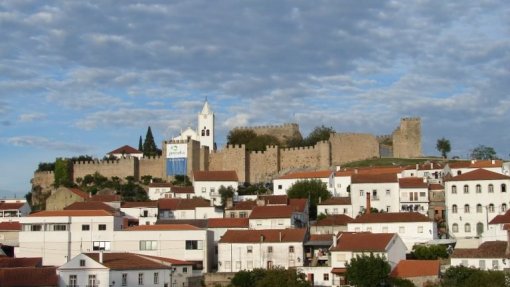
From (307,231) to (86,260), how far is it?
52.1ft

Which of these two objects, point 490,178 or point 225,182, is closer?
point 490,178

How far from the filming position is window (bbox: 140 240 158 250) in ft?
179

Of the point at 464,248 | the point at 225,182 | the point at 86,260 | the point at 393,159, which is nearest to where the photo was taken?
the point at 86,260

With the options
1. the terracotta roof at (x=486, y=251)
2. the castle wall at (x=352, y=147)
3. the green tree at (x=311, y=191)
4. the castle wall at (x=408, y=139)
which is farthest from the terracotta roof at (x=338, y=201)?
the castle wall at (x=408, y=139)

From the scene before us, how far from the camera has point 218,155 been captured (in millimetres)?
90938

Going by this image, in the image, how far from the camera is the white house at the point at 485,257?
4672cm

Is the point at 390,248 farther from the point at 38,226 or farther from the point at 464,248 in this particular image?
the point at 38,226

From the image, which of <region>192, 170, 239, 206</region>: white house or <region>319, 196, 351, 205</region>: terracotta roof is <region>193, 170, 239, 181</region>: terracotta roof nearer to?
<region>192, 170, 239, 206</region>: white house

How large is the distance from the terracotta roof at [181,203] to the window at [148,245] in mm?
13132

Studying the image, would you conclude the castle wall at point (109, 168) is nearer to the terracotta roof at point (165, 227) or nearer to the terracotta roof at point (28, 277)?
the terracotta roof at point (165, 227)

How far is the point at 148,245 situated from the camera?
5466cm

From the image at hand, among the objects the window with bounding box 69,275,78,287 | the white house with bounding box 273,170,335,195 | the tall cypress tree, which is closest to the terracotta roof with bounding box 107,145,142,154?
the tall cypress tree

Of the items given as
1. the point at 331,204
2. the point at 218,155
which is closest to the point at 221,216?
the point at 331,204

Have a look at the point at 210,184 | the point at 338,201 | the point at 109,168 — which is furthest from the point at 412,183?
the point at 109,168
